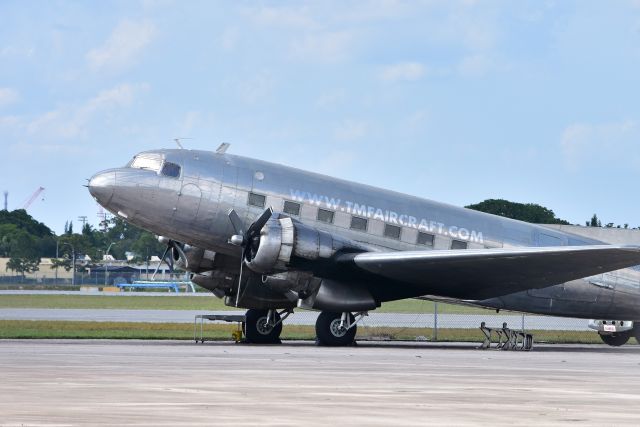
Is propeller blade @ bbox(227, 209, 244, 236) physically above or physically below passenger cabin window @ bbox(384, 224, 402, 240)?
below

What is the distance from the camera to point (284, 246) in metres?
28.7

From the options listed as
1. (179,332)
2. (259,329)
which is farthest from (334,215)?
(179,332)

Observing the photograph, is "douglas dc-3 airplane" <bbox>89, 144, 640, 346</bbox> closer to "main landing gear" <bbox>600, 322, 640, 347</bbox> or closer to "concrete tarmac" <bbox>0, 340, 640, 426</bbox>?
"main landing gear" <bbox>600, 322, 640, 347</bbox>

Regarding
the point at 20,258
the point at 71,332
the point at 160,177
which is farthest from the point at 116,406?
the point at 20,258

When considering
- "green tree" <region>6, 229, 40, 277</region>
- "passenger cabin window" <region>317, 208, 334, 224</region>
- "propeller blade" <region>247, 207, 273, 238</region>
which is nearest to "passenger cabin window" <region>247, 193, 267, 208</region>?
"propeller blade" <region>247, 207, 273, 238</region>

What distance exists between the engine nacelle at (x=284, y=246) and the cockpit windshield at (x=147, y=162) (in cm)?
329

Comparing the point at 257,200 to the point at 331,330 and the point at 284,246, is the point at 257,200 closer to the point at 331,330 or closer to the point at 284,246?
the point at 284,246

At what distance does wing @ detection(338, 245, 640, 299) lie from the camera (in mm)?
29281

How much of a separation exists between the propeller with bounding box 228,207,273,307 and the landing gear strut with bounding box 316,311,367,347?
8.20 feet

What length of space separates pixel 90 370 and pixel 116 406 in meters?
5.90

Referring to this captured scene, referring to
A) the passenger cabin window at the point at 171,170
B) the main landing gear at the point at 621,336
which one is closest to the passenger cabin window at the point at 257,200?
the passenger cabin window at the point at 171,170

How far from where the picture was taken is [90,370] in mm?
19172

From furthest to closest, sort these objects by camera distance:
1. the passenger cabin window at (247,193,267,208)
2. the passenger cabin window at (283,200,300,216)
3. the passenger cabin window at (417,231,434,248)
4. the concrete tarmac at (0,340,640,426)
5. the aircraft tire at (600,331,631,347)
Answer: the aircraft tire at (600,331,631,347)
the passenger cabin window at (417,231,434,248)
the passenger cabin window at (283,200,300,216)
the passenger cabin window at (247,193,267,208)
the concrete tarmac at (0,340,640,426)

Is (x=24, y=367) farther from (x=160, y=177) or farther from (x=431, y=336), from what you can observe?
(x=431, y=336)
